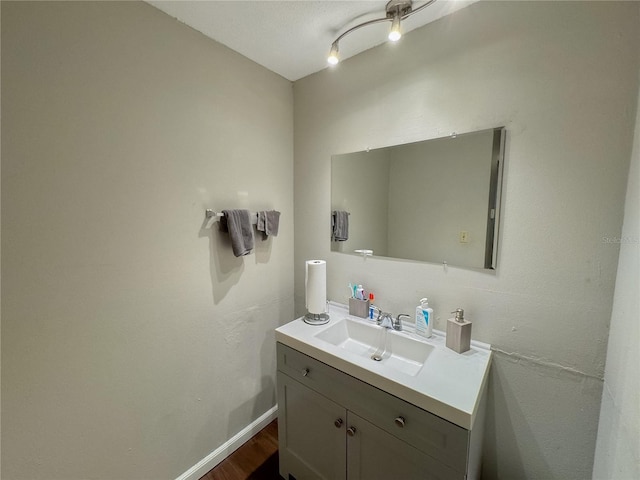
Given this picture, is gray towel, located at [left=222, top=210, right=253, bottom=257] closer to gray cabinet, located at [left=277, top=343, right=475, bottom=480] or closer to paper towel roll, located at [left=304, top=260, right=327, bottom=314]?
paper towel roll, located at [left=304, top=260, right=327, bottom=314]

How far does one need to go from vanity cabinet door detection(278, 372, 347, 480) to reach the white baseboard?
14.2 inches

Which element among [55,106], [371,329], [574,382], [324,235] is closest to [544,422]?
[574,382]

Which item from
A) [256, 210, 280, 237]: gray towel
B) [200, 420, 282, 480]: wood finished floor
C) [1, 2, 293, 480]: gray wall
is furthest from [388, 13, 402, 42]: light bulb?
[200, 420, 282, 480]: wood finished floor

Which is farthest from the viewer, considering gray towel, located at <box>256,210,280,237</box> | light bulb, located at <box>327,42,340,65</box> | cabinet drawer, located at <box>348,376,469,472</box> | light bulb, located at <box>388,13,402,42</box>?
gray towel, located at <box>256,210,280,237</box>

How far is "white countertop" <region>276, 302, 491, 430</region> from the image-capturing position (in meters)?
0.88

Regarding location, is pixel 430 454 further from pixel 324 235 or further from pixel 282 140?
pixel 282 140

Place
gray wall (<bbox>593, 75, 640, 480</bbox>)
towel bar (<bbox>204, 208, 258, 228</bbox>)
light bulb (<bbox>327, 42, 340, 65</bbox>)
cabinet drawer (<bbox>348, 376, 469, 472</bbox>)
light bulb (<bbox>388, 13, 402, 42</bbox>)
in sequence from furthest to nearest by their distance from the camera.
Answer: towel bar (<bbox>204, 208, 258, 228</bbox>), light bulb (<bbox>327, 42, 340, 65</bbox>), light bulb (<bbox>388, 13, 402, 42</bbox>), cabinet drawer (<bbox>348, 376, 469, 472</bbox>), gray wall (<bbox>593, 75, 640, 480</bbox>)

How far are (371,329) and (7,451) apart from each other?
147 cm

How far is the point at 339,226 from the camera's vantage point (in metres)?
1.66

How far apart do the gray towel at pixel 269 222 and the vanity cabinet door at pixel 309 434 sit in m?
0.80

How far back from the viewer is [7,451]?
0.91m

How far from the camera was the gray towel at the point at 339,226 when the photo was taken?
5.39 ft

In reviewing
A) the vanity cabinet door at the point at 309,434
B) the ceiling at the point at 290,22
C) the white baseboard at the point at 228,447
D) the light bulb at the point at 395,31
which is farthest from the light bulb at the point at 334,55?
the white baseboard at the point at 228,447

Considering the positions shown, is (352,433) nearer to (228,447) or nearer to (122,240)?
(228,447)
